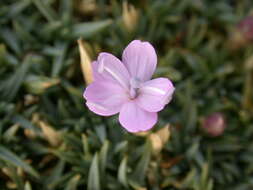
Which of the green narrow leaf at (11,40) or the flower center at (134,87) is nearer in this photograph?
the flower center at (134,87)

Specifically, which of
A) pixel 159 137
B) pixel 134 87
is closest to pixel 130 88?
pixel 134 87

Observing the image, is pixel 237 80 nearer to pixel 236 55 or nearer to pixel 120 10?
pixel 236 55

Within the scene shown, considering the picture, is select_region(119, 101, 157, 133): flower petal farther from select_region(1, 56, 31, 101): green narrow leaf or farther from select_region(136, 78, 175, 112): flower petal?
select_region(1, 56, 31, 101): green narrow leaf

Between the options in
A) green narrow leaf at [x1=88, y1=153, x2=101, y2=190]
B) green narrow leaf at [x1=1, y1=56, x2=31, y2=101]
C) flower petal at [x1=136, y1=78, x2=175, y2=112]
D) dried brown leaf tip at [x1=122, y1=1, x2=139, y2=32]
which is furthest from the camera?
dried brown leaf tip at [x1=122, y1=1, x2=139, y2=32]

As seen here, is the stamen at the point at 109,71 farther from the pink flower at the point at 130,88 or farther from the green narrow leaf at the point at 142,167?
the green narrow leaf at the point at 142,167

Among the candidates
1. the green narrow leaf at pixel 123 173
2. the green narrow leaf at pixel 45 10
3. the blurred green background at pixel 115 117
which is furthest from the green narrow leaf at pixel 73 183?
the green narrow leaf at pixel 45 10

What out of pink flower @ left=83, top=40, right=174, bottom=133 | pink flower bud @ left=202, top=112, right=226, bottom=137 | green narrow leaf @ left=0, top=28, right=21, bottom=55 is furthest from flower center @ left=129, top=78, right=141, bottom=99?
green narrow leaf @ left=0, top=28, right=21, bottom=55

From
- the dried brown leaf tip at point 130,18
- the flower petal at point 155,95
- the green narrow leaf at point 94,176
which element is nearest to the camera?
the flower petal at point 155,95

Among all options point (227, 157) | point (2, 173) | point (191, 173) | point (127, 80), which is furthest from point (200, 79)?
point (2, 173)
